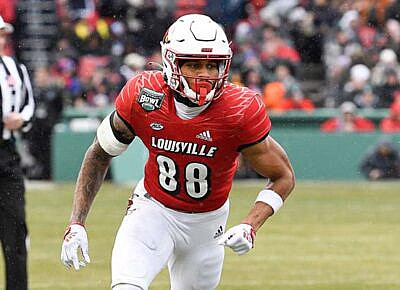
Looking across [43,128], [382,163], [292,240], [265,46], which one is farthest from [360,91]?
[292,240]

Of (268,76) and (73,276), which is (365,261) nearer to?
(73,276)

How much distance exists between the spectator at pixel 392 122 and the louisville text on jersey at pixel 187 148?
11.8 metres

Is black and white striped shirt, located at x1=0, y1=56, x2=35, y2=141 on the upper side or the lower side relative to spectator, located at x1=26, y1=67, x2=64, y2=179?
upper

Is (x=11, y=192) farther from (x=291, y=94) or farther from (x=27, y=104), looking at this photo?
(x=291, y=94)

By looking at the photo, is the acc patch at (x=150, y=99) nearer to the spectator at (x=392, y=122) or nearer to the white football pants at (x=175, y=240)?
the white football pants at (x=175, y=240)

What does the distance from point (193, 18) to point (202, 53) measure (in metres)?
0.23

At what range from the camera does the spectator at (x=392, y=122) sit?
17047 mm

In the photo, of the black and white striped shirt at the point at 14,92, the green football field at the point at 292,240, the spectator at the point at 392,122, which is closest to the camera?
the black and white striped shirt at the point at 14,92

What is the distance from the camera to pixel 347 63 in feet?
61.7

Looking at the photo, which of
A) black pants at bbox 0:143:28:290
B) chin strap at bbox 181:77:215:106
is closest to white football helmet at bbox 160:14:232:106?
chin strap at bbox 181:77:215:106

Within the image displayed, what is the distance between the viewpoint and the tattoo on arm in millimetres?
5582

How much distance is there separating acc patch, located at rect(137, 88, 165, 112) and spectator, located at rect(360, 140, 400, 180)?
37.2ft

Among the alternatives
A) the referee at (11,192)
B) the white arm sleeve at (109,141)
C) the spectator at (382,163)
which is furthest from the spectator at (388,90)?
the white arm sleeve at (109,141)

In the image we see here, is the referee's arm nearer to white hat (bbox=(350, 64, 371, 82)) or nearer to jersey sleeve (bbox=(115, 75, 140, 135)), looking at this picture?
jersey sleeve (bbox=(115, 75, 140, 135))
